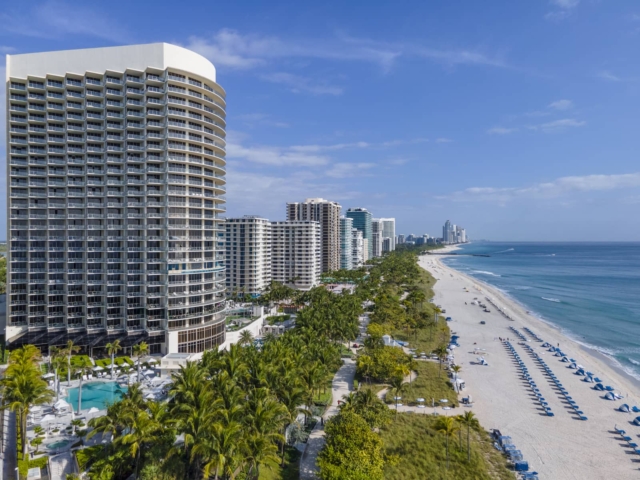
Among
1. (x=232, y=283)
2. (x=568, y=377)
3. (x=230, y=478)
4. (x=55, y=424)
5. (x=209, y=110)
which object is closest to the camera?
(x=230, y=478)

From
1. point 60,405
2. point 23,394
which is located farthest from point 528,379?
point 23,394

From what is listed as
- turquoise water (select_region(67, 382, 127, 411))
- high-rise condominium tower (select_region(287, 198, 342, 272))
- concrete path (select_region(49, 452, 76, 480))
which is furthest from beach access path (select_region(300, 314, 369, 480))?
high-rise condominium tower (select_region(287, 198, 342, 272))

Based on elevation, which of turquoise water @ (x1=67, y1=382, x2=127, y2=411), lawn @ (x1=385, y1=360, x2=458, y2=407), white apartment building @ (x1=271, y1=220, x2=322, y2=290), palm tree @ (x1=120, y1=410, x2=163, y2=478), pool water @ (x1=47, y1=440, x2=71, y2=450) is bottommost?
lawn @ (x1=385, y1=360, x2=458, y2=407)

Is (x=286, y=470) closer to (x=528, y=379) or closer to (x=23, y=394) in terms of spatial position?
(x=23, y=394)

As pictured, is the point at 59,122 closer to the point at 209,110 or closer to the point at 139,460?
the point at 209,110

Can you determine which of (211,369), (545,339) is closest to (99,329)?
(211,369)

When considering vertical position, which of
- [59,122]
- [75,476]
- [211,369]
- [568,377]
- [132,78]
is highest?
[132,78]

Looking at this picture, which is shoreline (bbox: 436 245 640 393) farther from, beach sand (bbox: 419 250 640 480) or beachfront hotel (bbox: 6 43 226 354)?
beachfront hotel (bbox: 6 43 226 354)
